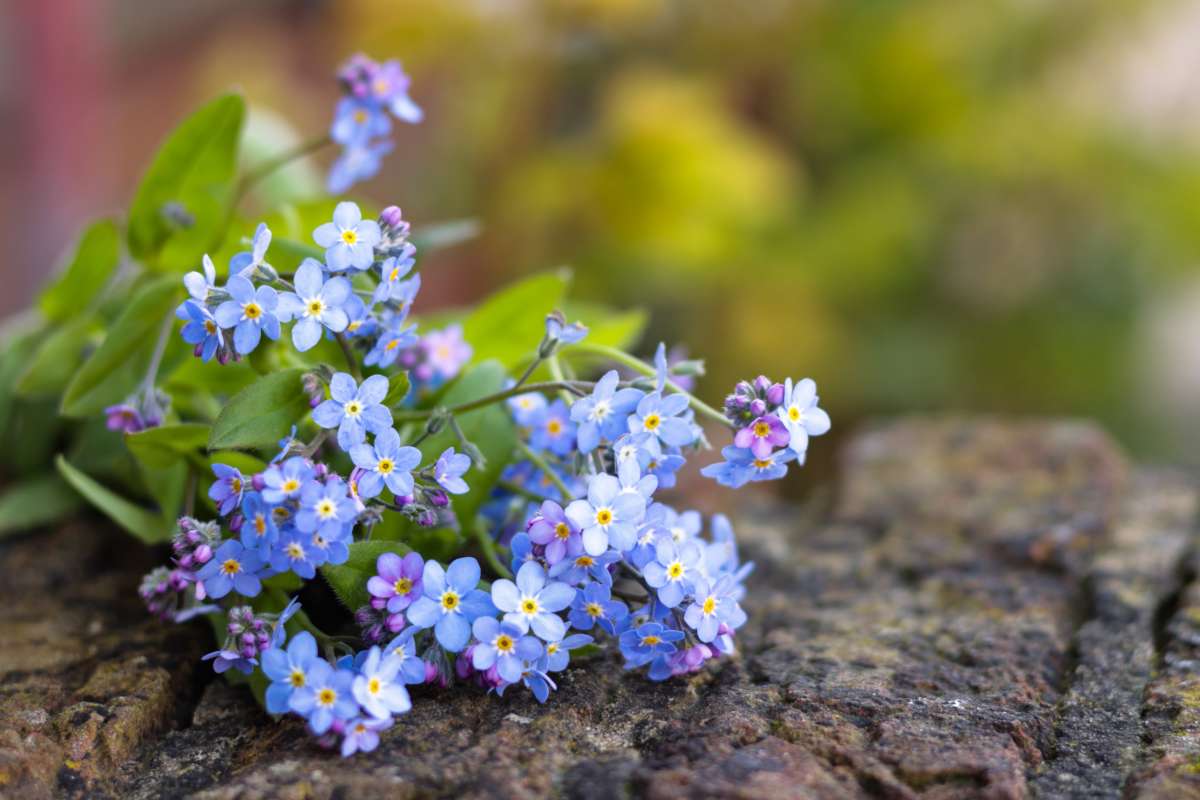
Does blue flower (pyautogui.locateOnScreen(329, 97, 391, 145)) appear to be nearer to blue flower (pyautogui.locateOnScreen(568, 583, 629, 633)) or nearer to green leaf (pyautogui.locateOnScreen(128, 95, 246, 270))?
green leaf (pyautogui.locateOnScreen(128, 95, 246, 270))

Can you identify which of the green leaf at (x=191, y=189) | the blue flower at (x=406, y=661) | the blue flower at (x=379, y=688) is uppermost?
the green leaf at (x=191, y=189)

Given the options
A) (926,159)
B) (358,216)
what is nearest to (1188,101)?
(926,159)

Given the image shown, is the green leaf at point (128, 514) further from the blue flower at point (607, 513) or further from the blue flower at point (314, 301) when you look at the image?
the blue flower at point (607, 513)

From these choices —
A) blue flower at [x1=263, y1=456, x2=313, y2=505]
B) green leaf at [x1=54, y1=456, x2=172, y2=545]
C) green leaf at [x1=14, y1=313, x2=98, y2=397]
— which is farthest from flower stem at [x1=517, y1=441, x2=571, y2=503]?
green leaf at [x1=14, y1=313, x2=98, y2=397]

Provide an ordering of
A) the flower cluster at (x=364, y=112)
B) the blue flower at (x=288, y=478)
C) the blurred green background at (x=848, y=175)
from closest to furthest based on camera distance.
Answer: the blue flower at (x=288, y=478), the flower cluster at (x=364, y=112), the blurred green background at (x=848, y=175)

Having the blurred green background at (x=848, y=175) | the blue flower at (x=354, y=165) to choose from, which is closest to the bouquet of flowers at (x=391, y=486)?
the blue flower at (x=354, y=165)
